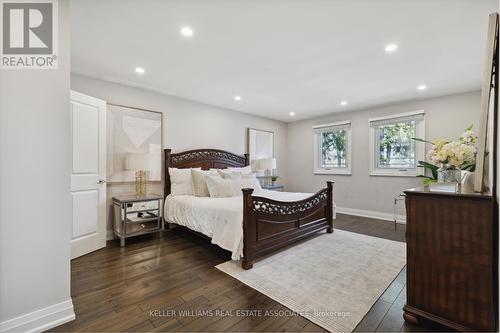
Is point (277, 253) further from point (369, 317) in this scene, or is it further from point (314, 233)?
point (369, 317)

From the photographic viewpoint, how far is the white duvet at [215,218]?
8.52 feet

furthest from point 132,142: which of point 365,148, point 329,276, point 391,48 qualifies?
point 365,148

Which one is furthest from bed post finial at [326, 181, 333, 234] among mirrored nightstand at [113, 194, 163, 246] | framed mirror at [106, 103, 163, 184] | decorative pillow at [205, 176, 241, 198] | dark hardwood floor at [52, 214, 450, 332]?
framed mirror at [106, 103, 163, 184]

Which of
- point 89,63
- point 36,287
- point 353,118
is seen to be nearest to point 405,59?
point 353,118

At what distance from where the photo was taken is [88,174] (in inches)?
119

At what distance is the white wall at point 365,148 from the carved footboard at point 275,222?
74.9 inches

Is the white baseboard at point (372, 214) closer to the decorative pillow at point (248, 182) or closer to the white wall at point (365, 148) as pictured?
the white wall at point (365, 148)

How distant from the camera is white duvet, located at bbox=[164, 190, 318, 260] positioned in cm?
260

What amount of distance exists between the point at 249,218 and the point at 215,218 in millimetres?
542

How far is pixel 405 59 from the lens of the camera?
280 cm

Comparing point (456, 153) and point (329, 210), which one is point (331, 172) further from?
point (456, 153)

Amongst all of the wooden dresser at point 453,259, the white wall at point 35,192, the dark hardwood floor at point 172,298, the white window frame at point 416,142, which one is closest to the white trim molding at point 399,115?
the white window frame at point 416,142

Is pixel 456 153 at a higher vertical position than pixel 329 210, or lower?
higher

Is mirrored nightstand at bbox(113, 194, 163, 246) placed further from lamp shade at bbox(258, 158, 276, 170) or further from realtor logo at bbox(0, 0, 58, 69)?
lamp shade at bbox(258, 158, 276, 170)
